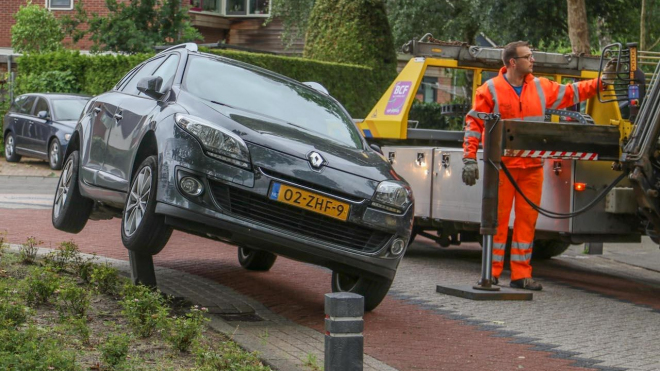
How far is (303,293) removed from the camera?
896 centimetres

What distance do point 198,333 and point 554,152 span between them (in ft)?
14.7

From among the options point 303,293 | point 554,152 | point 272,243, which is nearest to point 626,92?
point 554,152

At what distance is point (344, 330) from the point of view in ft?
15.2

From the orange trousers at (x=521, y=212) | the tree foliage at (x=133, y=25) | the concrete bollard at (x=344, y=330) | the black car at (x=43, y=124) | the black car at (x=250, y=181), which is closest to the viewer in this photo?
the concrete bollard at (x=344, y=330)

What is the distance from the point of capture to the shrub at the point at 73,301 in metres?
6.74

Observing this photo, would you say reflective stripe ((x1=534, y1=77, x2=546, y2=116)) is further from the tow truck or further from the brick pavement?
the brick pavement

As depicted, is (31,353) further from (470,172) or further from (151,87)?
(470,172)

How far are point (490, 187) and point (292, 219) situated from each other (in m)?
2.76

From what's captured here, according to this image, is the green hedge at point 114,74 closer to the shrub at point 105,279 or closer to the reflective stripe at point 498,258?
the reflective stripe at point 498,258

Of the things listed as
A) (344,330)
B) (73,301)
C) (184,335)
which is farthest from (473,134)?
(344,330)

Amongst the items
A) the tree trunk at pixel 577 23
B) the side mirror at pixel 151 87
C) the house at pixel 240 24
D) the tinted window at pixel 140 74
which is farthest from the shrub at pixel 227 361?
the house at pixel 240 24

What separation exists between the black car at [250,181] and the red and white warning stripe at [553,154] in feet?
5.59

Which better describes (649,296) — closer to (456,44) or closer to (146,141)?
(456,44)

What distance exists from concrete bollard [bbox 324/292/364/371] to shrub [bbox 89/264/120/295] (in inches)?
133
